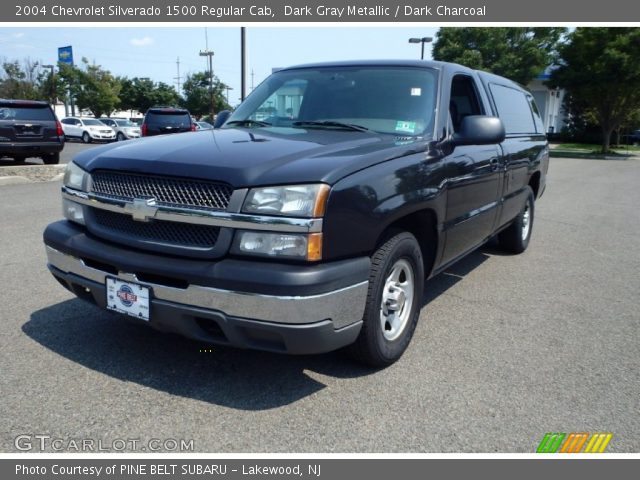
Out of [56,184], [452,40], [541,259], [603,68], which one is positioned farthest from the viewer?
[452,40]

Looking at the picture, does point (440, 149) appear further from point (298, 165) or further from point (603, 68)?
point (603, 68)

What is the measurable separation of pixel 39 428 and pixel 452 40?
41.2m

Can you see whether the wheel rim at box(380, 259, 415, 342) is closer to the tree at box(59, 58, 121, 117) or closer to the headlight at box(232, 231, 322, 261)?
the headlight at box(232, 231, 322, 261)

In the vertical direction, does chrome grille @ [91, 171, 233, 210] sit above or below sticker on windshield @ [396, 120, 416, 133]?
below

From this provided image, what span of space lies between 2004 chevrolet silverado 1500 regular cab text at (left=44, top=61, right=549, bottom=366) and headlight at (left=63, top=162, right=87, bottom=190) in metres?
0.01

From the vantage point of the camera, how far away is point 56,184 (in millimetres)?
11188

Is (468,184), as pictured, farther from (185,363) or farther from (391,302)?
(185,363)

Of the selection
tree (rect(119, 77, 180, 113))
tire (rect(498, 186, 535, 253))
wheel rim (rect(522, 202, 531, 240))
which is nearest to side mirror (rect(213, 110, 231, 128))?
tire (rect(498, 186, 535, 253))

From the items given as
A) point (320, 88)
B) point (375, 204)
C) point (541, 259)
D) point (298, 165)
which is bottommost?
point (541, 259)

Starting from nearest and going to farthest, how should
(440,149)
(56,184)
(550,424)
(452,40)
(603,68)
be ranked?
(550,424) < (440,149) < (56,184) < (603,68) < (452,40)

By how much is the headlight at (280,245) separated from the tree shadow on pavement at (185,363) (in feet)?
2.73

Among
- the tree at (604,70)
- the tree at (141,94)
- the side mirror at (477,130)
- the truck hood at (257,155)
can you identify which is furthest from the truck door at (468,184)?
the tree at (141,94)

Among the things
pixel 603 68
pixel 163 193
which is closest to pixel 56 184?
pixel 163 193

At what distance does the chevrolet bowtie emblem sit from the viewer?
2762 millimetres
